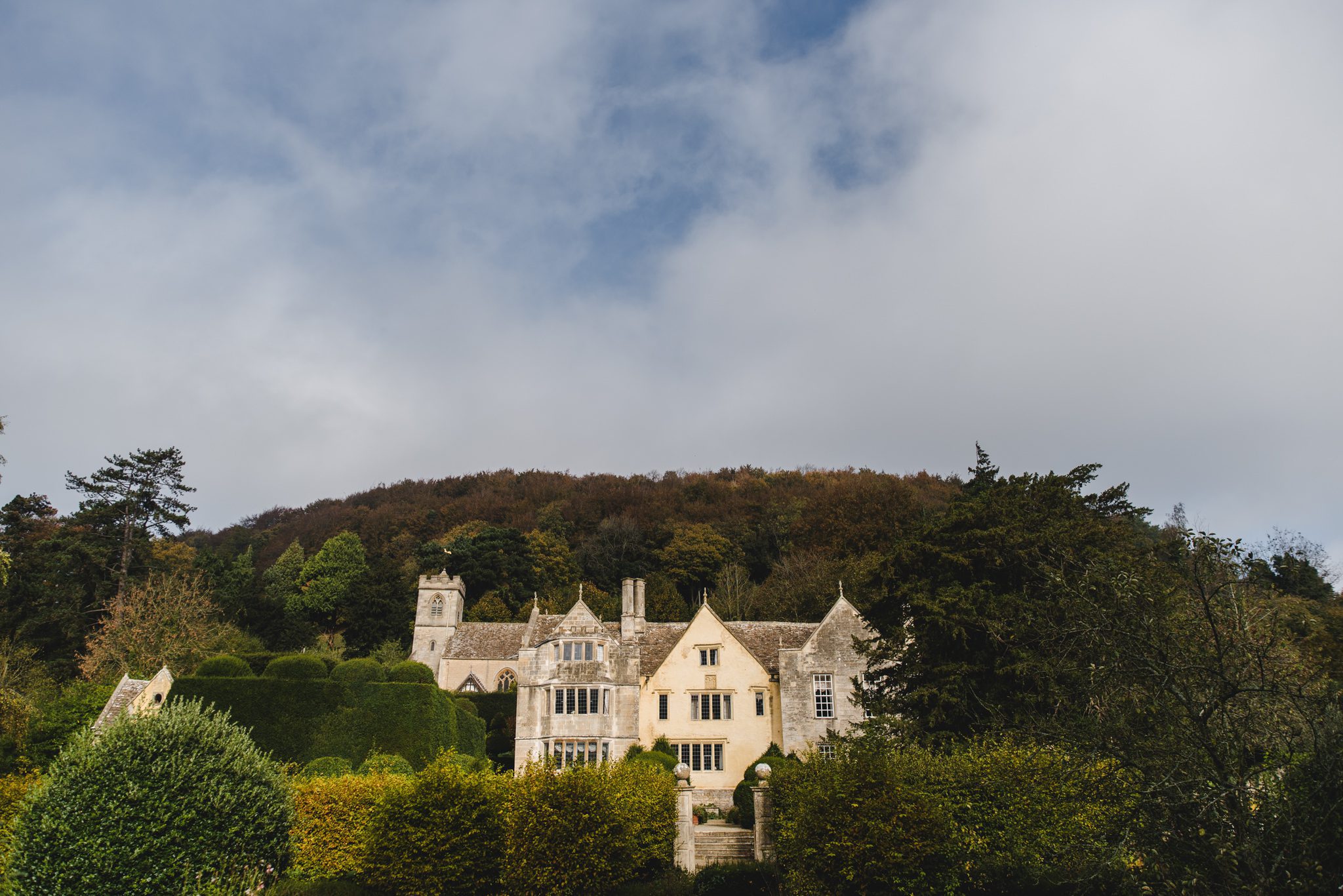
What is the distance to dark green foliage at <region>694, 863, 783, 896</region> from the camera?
19.4 m

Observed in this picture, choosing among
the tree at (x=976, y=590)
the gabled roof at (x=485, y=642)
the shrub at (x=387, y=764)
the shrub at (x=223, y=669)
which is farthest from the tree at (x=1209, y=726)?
the gabled roof at (x=485, y=642)

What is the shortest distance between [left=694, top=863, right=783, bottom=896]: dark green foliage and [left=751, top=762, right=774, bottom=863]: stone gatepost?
1.19 meters

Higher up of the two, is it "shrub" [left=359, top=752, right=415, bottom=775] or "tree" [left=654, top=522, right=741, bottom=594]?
"tree" [left=654, top=522, right=741, bottom=594]

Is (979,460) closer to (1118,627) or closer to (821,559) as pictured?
(821,559)

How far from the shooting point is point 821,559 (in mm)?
60906

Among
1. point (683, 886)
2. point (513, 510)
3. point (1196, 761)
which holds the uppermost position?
point (513, 510)

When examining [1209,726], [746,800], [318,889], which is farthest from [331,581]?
[1209,726]

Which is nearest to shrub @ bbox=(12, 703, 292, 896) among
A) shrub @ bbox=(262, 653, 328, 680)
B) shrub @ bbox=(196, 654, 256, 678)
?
shrub @ bbox=(262, 653, 328, 680)

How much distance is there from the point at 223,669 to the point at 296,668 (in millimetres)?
3062

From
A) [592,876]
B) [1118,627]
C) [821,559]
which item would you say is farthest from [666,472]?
[1118,627]

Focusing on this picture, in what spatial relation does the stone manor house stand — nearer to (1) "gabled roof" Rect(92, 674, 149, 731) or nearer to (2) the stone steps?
(2) the stone steps

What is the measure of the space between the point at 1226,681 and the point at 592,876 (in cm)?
1369

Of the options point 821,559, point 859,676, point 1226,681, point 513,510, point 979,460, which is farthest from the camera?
point 513,510

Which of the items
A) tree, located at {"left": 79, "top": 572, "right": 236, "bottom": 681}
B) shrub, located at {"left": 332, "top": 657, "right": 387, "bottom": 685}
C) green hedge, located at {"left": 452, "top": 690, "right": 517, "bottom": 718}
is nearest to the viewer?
shrub, located at {"left": 332, "top": 657, "right": 387, "bottom": 685}
